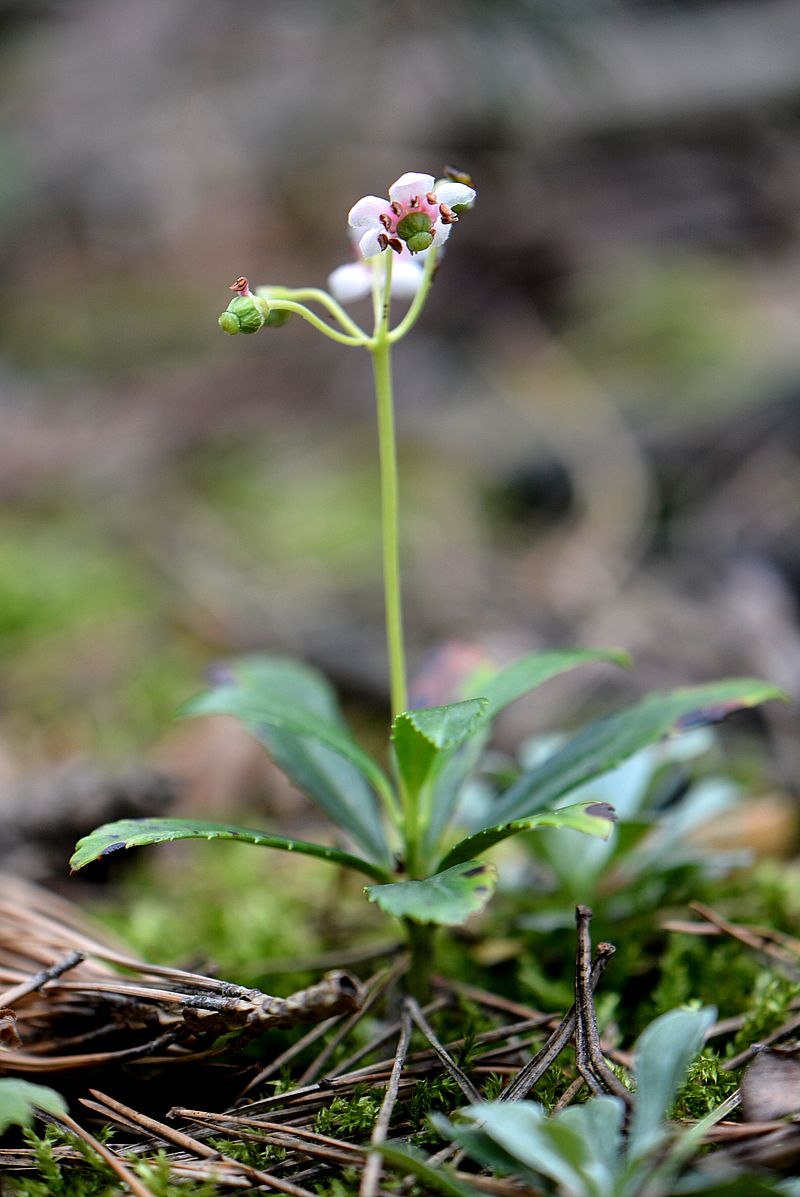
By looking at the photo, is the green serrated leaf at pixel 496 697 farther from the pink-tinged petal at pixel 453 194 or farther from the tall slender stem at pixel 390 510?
the pink-tinged petal at pixel 453 194

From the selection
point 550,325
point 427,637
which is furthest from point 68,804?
point 550,325

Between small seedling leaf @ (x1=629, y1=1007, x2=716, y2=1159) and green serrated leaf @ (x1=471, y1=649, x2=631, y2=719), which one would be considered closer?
small seedling leaf @ (x1=629, y1=1007, x2=716, y2=1159)

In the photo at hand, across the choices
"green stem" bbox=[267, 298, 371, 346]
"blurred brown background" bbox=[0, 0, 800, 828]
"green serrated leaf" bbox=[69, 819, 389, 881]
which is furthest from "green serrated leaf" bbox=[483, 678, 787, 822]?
"blurred brown background" bbox=[0, 0, 800, 828]

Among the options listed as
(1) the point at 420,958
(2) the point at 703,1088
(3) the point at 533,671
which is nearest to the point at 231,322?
(3) the point at 533,671

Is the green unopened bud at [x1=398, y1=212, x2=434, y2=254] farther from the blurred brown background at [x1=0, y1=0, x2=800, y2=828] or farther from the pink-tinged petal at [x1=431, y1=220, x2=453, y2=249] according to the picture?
the blurred brown background at [x1=0, y1=0, x2=800, y2=828]

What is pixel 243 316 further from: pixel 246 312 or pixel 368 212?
pixel 368 212

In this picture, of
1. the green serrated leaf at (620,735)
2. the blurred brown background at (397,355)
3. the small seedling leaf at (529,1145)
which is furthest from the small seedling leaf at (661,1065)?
the blurred brown background at (397,355)
